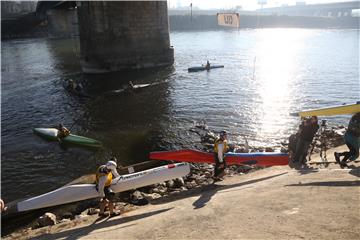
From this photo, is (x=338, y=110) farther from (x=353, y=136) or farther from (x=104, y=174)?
(x=104, y=174)

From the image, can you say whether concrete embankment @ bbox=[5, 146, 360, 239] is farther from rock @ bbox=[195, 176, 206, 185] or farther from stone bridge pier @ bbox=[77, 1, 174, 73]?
stone bridge pier @ bbox=[77, 1, 174, 73]

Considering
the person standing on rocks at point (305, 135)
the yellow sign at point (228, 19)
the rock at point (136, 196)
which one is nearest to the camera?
the rock at point (136, 196)

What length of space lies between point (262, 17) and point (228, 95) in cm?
14989

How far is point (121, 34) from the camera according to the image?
3756 centimetres

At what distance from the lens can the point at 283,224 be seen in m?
7.71

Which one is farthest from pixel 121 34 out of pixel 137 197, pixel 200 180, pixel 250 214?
pixel 250 214

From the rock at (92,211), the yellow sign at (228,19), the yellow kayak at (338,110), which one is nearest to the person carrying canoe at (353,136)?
the yellow kayak at (338,110)

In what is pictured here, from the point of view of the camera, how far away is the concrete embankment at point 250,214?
753cm

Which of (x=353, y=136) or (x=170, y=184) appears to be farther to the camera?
(x=170, y=184)

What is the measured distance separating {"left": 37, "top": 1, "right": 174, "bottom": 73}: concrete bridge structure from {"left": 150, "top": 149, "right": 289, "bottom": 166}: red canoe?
26.5 metres

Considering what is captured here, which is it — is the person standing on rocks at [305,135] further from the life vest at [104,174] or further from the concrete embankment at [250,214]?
the life vest at [104,174]

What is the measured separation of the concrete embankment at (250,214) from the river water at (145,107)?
5658 mm

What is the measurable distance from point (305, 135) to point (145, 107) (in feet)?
50.4

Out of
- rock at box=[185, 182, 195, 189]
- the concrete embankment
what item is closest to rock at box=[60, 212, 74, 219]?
the concrete embankment
